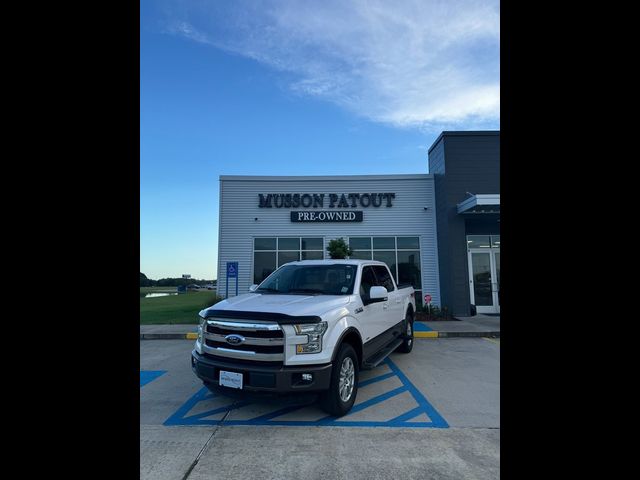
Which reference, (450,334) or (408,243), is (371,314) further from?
(408,243)

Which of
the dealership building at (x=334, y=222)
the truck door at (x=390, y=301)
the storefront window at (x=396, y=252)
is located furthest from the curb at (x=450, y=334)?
the storefront window at (x=396, y=252)

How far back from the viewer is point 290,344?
12.8 ft

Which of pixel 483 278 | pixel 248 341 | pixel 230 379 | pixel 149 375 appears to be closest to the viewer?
pixel 230 379

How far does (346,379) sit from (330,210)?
1060 centimetres

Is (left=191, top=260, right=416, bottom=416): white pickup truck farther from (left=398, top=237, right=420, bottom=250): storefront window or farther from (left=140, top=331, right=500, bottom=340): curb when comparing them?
(left=398, top=237, right=420, bottom=250): storefront window

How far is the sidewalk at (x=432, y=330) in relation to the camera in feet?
31.3

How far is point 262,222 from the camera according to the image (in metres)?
14.5

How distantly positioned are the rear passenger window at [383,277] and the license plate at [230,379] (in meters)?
3.34

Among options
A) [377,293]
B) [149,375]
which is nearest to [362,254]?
[377,293]

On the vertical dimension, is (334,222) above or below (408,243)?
above

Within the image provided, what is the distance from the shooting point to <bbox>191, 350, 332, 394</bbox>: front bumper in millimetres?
3764
